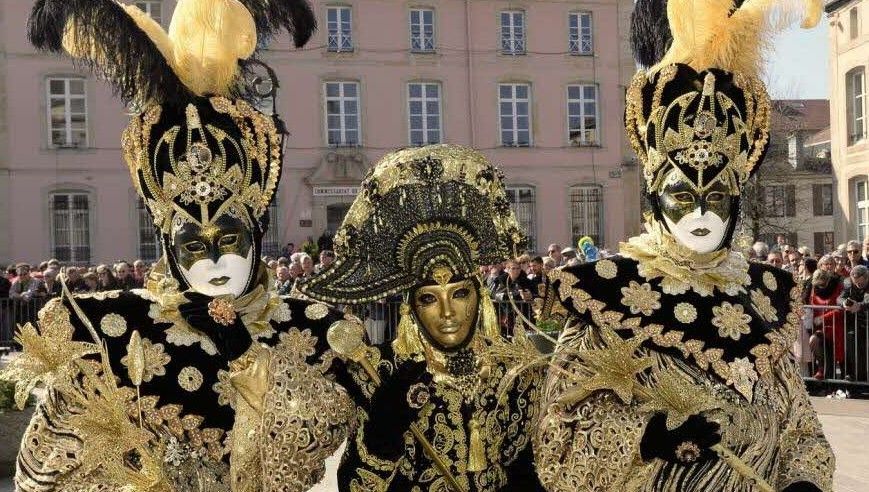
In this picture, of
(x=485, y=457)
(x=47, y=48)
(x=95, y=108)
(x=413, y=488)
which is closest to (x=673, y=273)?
(x=485, y=457)

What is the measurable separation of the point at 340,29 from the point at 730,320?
21.4 m

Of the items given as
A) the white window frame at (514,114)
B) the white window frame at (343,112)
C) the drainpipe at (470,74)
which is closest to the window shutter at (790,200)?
the white window frame at (514,114)

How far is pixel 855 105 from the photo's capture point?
21.0 m

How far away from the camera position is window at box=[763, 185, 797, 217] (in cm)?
3123

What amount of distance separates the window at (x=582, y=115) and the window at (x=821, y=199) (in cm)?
1665

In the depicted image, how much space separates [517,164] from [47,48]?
2189cm

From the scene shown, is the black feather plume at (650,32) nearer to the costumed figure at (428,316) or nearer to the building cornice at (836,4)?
the costumed figure at (428,316)

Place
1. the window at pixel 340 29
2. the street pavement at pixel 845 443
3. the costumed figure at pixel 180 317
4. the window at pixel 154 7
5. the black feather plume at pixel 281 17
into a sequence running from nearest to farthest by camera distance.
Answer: the costumed figure at pixel 180 317, the black feather plume at pixel 281 17, the street pavement at pixel 845 443, the window at pixel 154 7, the window at pixel 340 29

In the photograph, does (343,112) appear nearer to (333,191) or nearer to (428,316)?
(333,191)

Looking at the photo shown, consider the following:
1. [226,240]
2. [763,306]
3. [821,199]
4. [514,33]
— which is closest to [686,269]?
[763,306]

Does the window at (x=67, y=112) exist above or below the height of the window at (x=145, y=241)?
A: above

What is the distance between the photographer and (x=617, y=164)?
25.4 metres

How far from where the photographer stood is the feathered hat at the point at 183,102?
3.16 meters

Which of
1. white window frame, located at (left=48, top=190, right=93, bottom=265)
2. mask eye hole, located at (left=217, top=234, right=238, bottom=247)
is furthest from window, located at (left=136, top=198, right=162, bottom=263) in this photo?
mask eye hole, located at (left=217, top=234, right=238, bottom=247)
